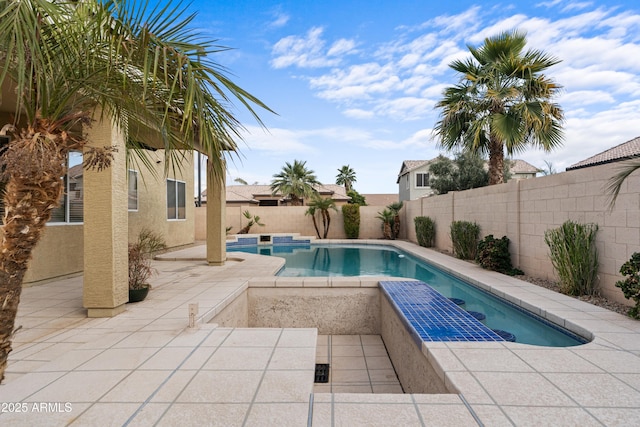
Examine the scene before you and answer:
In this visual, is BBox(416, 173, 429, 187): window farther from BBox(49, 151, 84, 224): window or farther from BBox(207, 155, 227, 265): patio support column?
Result: BBox(49, 151, 84, 224): window

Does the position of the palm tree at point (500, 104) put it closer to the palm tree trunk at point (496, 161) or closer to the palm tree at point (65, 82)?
the palm tree trunk at point (496, 161)

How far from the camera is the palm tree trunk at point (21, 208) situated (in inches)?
83.1

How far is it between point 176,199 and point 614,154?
1739cm

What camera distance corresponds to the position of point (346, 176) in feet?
136

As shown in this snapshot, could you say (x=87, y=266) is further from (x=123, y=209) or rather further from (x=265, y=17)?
(x=265, y=17)

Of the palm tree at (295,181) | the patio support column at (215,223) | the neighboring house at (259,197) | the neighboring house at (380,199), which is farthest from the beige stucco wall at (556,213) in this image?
the neighboring house at (380,199)

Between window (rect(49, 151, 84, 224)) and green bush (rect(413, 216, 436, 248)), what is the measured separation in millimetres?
11998

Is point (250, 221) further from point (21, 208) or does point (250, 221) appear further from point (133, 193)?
point (21, 208)

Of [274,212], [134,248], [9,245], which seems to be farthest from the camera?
[274,212]

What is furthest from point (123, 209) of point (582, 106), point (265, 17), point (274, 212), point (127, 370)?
point (274, 212)

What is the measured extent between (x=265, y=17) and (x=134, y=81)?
9666mm

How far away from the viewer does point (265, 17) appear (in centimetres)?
1084

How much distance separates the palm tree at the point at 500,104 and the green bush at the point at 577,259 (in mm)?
3948

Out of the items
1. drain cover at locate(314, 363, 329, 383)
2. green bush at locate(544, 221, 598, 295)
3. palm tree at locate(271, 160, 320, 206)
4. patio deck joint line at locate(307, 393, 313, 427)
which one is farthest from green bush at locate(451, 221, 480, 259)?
palm tree at locate(271, 160, 320, 206)
